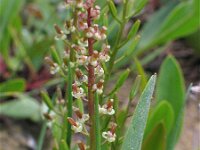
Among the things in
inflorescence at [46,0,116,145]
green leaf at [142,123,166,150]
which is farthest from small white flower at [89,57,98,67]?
green leaf at [142,123,166,150]

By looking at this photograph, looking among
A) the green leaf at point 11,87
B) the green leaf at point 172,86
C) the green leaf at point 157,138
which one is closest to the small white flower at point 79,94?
the green leaf at point 157,138

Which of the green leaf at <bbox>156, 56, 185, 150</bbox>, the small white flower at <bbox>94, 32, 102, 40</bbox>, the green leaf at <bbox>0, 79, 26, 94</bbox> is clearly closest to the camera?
the small white flower at <bbox>94, 32, 102, 40</bbox>

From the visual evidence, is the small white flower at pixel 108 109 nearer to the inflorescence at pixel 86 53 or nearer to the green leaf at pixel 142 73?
the inflorescence at pixel 86 53

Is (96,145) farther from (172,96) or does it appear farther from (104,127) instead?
(172,96)

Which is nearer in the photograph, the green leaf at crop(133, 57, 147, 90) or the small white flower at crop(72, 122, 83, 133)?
the small white flower at crop(72, 122, 83, 133)

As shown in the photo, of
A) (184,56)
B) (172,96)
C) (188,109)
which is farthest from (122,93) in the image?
(172,96)

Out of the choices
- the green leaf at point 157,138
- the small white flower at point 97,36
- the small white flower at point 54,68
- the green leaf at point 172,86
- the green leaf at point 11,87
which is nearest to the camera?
the small white flower at point 97,36

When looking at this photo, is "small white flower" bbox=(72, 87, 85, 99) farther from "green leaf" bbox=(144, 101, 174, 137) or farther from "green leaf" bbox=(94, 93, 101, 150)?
"green leaf" bbox=(144, 101, 174, 137)
